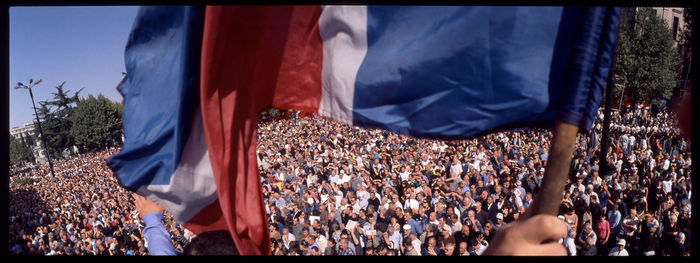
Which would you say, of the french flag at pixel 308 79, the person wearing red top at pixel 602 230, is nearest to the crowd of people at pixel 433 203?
the person wearing red top at pixel 602 230

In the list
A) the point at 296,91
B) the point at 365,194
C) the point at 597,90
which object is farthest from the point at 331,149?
the point at 597,90

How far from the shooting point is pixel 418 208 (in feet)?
28.6

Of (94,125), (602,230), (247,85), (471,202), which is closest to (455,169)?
(471,202)

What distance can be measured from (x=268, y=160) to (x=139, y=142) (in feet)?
53.2

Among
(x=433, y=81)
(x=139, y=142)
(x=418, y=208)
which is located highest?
(x=433, y=81)

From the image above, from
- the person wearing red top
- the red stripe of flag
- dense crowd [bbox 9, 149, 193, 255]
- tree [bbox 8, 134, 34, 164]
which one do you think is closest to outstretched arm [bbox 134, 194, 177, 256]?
the red stripe of flag

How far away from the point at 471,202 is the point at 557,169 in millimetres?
7238

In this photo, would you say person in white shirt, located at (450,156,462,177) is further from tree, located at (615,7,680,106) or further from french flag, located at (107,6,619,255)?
tree, located at (615,7,680,106)

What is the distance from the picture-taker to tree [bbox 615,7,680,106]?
83.3ft

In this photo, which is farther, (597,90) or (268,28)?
(268,28)

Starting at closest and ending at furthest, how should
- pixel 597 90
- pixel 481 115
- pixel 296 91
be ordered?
pixel 597 90 → pixel 481 115 → pixel 296 91

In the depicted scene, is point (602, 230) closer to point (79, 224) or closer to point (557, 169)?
point (557, 169)

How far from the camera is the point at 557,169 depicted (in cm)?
162
